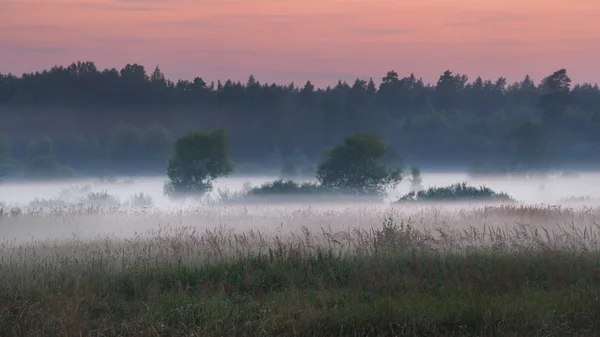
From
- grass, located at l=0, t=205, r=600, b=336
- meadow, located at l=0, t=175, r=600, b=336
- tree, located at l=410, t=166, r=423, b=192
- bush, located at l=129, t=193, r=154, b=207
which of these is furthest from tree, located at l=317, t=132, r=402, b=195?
grass, located at l=0, t=205, r=600, b=336

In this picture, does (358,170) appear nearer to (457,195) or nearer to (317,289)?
(457,195)

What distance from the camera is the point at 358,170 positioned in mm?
52250

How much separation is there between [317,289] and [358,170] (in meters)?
40.1

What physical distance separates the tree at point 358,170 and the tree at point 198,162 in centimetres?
889

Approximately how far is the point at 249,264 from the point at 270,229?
8633 millimetres

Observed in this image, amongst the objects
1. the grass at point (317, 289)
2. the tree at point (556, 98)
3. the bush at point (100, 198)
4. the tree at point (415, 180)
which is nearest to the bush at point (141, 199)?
the bush at point (100, 198)

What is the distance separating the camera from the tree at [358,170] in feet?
172

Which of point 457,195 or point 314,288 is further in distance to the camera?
point 457,195

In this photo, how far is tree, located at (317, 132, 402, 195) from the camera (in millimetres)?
52312

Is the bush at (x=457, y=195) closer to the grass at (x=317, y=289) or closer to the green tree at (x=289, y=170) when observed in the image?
the green tree at (x=289, y=170)

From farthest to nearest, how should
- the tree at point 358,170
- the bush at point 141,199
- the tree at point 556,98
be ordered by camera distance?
the tree at point 556,98, the tree at point 358,170, the bush at point 141,199

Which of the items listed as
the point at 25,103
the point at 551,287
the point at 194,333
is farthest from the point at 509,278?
the point at 25,103

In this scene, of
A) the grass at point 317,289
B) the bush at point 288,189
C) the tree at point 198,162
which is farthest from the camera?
the tree at point 198,162

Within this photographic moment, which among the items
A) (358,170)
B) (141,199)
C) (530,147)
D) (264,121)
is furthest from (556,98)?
(141,199)
